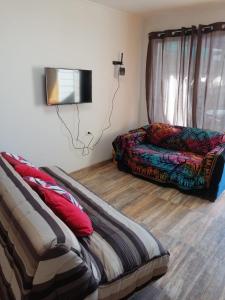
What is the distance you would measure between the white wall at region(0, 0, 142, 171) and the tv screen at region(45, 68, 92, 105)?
121mm

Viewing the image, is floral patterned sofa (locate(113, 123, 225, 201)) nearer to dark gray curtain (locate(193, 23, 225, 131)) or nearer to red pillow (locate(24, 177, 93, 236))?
dark gray curtain (locate(193, 23, 225, 131))

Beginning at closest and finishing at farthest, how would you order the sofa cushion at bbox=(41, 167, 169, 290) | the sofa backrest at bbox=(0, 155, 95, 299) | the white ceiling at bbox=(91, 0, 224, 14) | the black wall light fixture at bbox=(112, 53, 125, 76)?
the sofa backrest at bbox=(0, 155, 95, 299), the sofa cushion at bbox=(41, 167, 169, 290), the white ceiling at bbox=(91, 0, 224, 14), the black wall light fixture at bbox=(112, 53, 125, 76)

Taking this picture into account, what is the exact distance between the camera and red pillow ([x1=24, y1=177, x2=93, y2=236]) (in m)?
1.40

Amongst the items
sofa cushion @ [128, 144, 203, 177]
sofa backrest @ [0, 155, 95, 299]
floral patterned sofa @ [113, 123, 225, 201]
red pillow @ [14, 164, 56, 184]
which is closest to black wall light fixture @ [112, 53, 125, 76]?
floral patterned sofa @ [113, 123, 225, 201]

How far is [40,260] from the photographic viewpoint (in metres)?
0.99

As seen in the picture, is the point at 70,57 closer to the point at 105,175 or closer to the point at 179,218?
the point at 105,175

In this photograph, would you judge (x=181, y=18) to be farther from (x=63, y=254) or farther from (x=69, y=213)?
(x=63, y=254)

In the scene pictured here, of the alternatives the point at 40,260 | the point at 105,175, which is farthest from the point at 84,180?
the point at 40,260

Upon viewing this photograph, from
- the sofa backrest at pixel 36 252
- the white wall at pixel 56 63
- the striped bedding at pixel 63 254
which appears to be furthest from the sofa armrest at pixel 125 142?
the sofa backrest at pixel 36 252

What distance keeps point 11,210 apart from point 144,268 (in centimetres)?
84

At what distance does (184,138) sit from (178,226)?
5.06ft

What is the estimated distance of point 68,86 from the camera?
10.4ft

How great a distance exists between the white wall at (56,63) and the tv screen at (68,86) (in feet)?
0.40

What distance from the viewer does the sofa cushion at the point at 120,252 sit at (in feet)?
4.28
